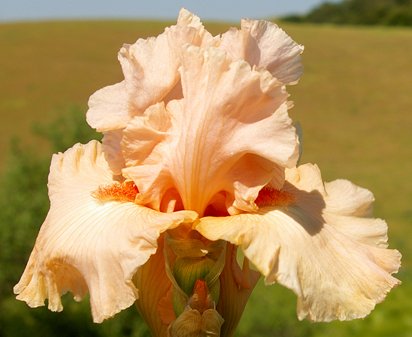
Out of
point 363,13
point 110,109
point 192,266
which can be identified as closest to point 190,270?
point 192,266

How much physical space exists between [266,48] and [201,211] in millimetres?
345

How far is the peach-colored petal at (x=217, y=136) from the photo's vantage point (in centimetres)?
124

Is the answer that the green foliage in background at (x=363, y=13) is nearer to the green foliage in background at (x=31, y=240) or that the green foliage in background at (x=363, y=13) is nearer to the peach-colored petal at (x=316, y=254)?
the green foliage in background at (x=31, y=240)

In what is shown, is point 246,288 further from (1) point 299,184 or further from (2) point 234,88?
(2) point 234,88

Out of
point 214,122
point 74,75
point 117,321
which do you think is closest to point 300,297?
point 214,122

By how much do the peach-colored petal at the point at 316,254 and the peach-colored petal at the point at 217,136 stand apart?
0.28ft

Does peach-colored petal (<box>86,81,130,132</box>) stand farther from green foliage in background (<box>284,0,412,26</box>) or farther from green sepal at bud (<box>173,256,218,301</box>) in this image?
green foliage in background (<box>284,0,412,26</box>)

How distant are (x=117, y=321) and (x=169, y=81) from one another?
4681 mm

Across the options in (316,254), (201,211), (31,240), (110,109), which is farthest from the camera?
(31,240)

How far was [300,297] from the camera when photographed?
3.61ft

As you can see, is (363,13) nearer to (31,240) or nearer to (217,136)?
(31,240)

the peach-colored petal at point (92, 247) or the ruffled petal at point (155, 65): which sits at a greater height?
the ruffled petal at point (155, 65)

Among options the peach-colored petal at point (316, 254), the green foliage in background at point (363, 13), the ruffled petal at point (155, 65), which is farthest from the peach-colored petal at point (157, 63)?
the green foliage in background at point (363, 13)

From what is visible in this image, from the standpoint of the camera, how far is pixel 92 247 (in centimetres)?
118
